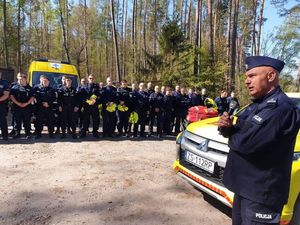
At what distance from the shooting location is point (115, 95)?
30.0ft

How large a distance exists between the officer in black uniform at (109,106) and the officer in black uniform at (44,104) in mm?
1558

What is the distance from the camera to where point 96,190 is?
187 inches

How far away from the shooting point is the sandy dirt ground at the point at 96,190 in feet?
12.7

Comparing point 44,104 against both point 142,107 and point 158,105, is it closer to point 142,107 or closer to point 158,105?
point 142,107

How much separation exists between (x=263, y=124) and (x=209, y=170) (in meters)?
1.80

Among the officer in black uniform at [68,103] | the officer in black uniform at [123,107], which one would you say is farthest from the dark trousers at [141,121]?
the officer in black uniform at [68,103]

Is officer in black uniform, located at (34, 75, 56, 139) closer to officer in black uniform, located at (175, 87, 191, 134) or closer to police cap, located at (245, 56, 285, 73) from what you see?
officer in black uniform, located at (175, 87, 191, 134)

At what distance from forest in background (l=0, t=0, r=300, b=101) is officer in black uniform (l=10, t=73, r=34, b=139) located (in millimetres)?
9736

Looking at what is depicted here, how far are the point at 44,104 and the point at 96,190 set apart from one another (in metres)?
4.61

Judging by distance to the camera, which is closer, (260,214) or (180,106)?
(260,214)

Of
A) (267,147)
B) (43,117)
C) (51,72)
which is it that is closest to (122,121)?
(43,117)

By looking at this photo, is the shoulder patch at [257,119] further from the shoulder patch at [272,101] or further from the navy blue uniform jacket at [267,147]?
the shoulder patch at [272,101]

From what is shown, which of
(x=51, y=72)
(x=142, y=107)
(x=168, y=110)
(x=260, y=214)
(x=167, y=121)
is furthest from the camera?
(x=51, y=72)

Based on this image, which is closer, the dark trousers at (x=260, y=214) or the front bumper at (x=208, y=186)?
the dark trousers at (x=260, y=214)
